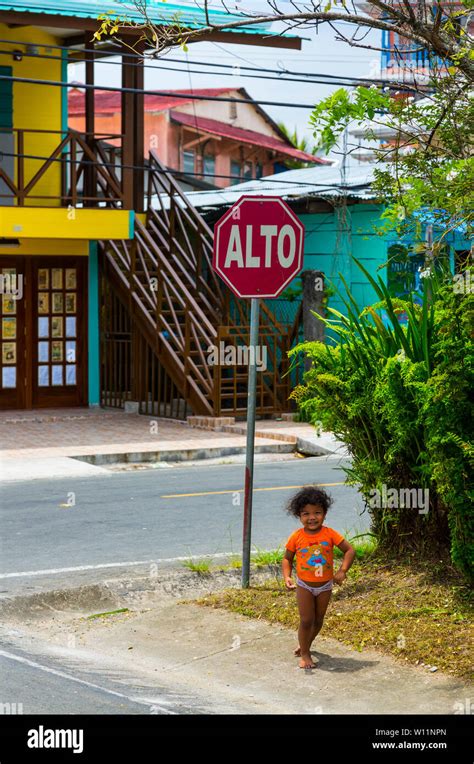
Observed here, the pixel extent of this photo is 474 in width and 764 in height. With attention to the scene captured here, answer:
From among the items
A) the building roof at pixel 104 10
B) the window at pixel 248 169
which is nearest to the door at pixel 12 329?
the building roof at pixel 104 10

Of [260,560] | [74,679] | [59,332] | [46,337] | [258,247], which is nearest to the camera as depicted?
[74,679]

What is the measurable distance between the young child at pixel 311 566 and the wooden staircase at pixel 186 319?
1267 cm

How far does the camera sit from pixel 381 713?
263 inches

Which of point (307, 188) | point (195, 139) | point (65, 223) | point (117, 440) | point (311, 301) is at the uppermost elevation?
point (195, 139)

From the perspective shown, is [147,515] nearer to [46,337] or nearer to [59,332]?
[46,337]

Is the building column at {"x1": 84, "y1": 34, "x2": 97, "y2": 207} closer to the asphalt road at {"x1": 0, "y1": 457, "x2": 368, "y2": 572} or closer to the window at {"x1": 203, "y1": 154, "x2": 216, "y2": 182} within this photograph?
the asphalt road at {"x1": 0, "y1": 457, "x2": 368, "y2": 572}

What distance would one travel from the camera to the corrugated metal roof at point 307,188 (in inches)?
942

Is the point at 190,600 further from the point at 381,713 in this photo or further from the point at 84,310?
the point at 84,310

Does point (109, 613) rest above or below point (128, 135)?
below

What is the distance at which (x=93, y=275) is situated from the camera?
75.5 ft

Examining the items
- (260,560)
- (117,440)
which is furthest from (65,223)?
(260,560)

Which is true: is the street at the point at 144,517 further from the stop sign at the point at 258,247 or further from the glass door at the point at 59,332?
the glass door at the point at 59,332

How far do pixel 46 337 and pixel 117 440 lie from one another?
4286 millimetres

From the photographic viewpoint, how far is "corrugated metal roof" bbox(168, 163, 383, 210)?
2392 cm
